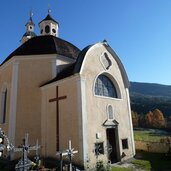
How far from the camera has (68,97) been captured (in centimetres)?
1373

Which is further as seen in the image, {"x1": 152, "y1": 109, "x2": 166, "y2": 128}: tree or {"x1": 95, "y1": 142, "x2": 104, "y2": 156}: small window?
{"x1": 152, "y1": 109, "x2": 166, "y2": 128}: tree

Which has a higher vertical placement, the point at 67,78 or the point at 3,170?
the point at 67,78

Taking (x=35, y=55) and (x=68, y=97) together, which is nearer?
(x=68, y=97)

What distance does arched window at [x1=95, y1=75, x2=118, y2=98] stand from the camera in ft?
50.4

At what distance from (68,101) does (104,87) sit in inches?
143

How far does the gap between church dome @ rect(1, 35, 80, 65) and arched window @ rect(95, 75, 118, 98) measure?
3.69 m

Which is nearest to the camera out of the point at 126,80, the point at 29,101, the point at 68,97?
the point at 68,97

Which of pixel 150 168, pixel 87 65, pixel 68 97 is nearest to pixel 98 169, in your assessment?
pixel 150 168

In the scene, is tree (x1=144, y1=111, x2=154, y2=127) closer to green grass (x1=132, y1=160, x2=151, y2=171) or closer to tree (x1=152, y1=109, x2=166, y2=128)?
Result: tree (x1=152, y1=109, x2=166, y2=128)

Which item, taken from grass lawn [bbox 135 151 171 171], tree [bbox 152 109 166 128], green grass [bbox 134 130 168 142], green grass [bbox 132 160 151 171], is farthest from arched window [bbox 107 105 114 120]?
tree [bbox 152 109 166 128]

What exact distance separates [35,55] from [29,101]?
3736 millimetres

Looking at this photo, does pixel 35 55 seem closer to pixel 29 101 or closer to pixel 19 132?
pixel 29 101

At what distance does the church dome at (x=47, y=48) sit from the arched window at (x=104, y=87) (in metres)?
3.69

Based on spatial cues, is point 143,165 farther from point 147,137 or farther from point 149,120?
point 149,120
